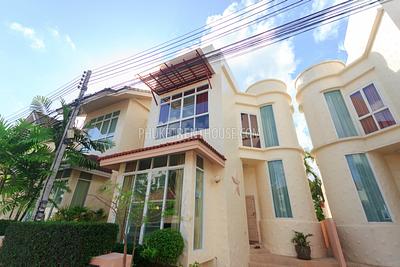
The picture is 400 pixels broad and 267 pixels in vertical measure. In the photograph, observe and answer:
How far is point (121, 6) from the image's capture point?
23.8 feet

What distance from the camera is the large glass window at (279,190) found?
8648mm

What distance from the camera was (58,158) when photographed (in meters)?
6.50

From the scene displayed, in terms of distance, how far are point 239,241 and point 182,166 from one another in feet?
12.3

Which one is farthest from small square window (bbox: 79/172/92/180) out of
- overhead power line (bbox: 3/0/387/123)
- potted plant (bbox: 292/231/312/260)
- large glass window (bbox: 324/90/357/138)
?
large glass window (bbox: 324/90/357/138)

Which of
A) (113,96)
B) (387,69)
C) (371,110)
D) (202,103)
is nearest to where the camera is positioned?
(387,69)

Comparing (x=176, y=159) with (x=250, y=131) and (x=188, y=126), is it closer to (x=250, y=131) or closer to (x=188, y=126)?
(x=188, y=126)

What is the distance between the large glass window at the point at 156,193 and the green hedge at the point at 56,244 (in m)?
1.28

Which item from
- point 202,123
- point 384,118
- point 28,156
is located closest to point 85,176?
point 28,156

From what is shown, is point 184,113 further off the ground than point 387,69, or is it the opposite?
point 387,69

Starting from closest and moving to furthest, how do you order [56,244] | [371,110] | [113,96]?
[56,244], [371,110], [113,96]

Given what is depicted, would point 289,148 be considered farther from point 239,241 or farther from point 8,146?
point 8,146

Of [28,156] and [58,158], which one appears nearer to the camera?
[58,158]

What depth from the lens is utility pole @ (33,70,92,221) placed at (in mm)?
5668

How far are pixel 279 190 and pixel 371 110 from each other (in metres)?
5.69
